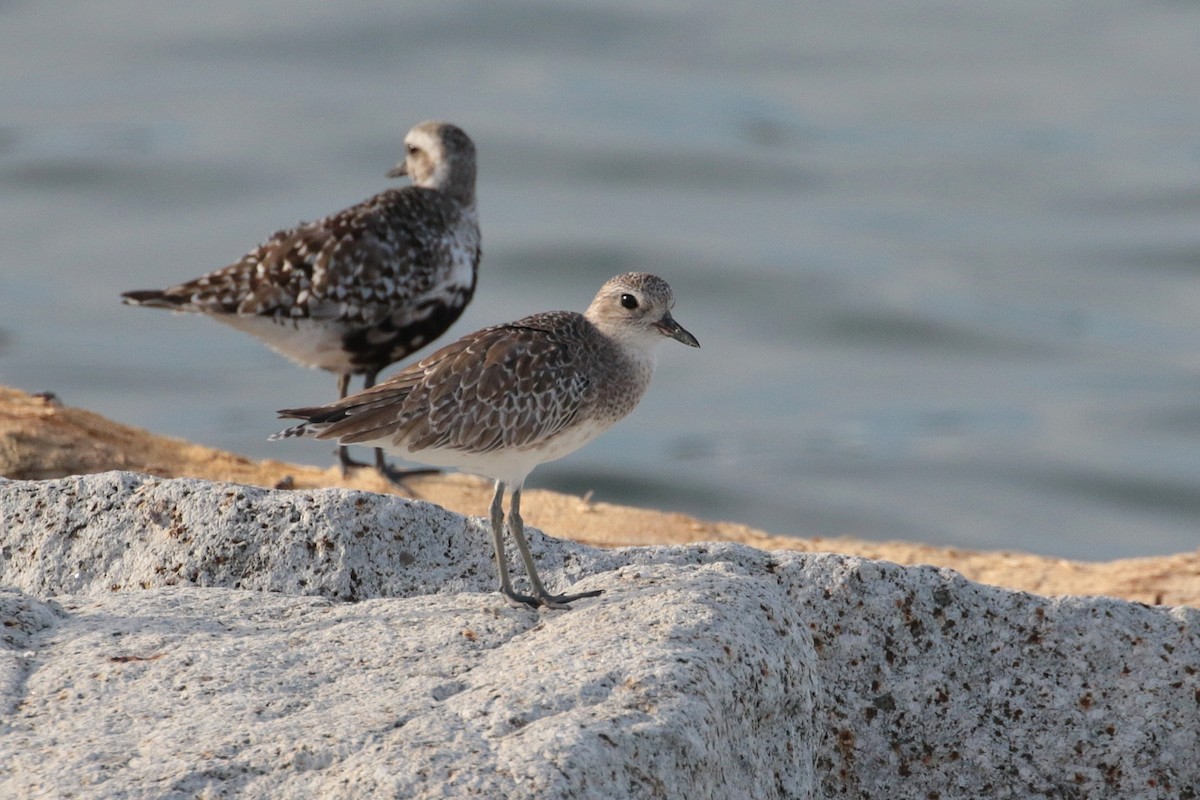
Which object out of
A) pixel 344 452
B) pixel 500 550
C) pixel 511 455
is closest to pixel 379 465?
pixel 344 452

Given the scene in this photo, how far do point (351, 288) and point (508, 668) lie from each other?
6.44 meters

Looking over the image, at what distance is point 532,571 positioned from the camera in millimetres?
5672

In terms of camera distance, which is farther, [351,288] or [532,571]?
[351,288]

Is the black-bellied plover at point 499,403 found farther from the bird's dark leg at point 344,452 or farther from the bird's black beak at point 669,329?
the bird's dark leg at point 344,452

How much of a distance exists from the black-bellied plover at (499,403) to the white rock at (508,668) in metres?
0.33

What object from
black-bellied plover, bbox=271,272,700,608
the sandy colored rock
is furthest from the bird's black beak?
the sandy colored rock

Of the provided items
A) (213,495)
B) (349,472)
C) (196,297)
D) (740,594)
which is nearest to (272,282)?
(196,297)

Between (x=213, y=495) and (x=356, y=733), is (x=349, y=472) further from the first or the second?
(x=356, y=733)

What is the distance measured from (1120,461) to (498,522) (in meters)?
15.0

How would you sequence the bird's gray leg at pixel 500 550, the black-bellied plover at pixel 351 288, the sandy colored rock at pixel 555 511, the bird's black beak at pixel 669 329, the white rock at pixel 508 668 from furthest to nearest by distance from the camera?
the black-bellied plover at pixel 351 288 < the sandy colored rock at pixel 555 511 < the bird's black beak at pixel 669 329 < the bird's gray leg at pixel 500 550 < the white rock at pixel 508 668

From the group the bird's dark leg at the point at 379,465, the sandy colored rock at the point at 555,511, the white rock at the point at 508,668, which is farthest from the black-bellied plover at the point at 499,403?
the bird's dark leg at the point at 379,465

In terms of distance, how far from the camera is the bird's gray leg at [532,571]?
5.35 metres

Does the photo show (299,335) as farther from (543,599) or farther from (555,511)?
(543,599)

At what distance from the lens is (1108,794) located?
5.44 metres
